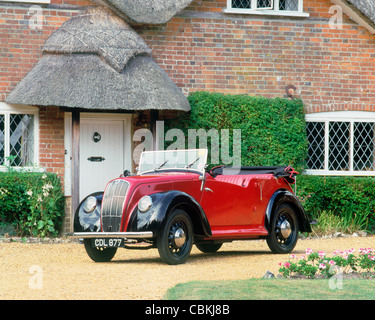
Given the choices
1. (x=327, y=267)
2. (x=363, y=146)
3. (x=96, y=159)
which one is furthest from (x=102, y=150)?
(x=327, y=267)

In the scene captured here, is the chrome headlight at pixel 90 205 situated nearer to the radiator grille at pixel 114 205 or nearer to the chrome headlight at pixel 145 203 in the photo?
the radiator grille at pixel 114 205

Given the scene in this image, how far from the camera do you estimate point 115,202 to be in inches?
356

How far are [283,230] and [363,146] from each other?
19.4ft

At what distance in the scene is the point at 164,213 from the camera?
8.67m

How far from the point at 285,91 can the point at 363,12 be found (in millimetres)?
2392

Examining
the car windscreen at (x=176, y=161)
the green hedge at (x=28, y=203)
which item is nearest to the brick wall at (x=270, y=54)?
the green hedge at (x=28, y=203)

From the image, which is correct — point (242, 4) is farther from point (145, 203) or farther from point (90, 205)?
point (145, 203)

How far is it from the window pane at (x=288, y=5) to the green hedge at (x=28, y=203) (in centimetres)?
645

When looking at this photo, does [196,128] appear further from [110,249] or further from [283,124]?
[110,249]

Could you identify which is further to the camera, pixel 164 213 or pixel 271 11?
pixel 271 11

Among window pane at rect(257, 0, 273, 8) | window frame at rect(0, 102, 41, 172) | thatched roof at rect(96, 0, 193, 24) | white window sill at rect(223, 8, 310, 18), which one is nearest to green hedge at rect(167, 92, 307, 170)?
thatched roof at rect(96, 0, 193, 24)

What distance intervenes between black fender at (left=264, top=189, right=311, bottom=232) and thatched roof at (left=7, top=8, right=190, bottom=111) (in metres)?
3.38

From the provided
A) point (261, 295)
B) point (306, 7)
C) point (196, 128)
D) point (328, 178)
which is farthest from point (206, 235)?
point (306, 7)

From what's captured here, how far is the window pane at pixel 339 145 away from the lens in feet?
51.1
